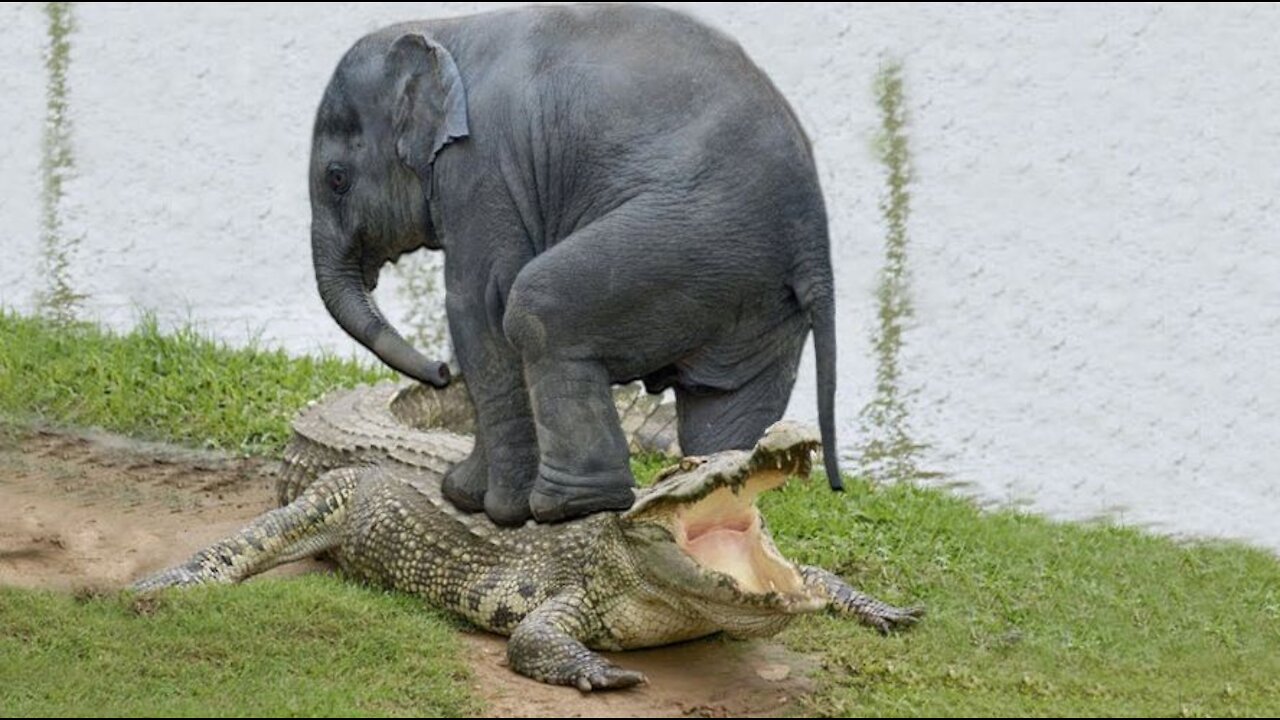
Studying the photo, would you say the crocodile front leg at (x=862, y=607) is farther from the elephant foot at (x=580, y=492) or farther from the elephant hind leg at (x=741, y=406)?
the elephant foot at (x=580, y=492)

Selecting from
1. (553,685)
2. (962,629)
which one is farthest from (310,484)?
(962,629)

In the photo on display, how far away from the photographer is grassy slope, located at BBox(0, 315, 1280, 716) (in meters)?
6.20

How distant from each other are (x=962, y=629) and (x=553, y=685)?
1.66 metres

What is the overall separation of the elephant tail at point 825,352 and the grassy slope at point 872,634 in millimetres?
756

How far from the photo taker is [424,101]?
7.01 m

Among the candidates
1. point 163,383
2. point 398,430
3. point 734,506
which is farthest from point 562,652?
point 163,383

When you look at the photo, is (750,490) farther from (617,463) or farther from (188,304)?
(188,304)

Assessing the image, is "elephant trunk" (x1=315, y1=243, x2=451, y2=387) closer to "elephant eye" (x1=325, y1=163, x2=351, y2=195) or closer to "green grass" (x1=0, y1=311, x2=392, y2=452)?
"elephant eye" (x1=325, y1=163, x2=351, y2=195)

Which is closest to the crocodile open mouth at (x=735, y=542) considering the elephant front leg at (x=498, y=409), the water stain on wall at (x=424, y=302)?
the elephant front leg at (x=498, y=409)

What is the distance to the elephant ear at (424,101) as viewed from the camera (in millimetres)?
6910

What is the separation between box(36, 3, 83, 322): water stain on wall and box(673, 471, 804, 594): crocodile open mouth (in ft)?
19.2

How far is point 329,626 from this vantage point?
6703 millimetres

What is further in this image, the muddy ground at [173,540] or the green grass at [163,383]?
the green grass at [163,383]

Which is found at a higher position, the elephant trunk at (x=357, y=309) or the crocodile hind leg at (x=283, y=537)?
the elephant trunk at (x=357, y=309)
